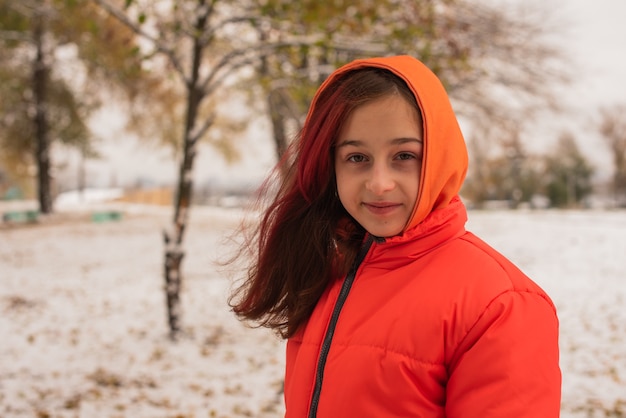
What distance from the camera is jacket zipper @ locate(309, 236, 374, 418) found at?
1267 mm

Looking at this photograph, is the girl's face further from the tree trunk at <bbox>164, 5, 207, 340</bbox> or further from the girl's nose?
the tree trunk at <bbox>164, 5, 207, 340</bbox>

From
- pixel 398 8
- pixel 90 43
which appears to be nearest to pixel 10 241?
pixel 90 43

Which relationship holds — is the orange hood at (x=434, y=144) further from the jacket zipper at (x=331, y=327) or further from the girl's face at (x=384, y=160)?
the jacket zipper at (x=331, y=327)

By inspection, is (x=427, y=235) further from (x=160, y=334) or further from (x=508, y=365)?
(x=160, y=334)

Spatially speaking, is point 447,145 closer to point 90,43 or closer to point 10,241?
point 10,241

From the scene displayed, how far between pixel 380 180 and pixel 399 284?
23 cm

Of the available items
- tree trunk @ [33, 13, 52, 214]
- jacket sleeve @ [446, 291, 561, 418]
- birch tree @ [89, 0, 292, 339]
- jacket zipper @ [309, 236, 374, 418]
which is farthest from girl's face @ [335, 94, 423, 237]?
tree trunk @ [33, 13, 52, 214]

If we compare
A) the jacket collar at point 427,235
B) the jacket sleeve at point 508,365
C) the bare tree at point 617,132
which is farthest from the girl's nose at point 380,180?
the bare tree at point 617,132

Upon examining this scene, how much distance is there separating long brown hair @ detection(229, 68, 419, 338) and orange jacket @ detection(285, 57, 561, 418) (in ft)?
0.35

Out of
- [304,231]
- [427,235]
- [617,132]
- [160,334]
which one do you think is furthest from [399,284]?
[617,132]

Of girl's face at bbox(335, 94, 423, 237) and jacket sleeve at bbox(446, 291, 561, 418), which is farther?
girl's face at bbox(335, 94, 423, 237)

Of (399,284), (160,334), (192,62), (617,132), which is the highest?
(617,132)

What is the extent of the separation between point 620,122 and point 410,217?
37805 mm

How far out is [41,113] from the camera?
16.2 m
